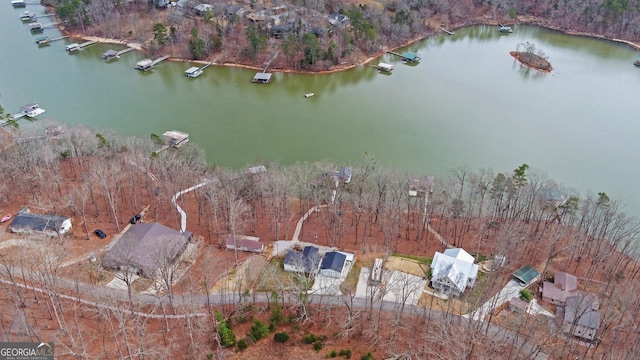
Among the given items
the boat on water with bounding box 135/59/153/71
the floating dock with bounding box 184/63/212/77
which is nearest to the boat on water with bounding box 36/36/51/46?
the boat on water with bounding box 135/59/153/71

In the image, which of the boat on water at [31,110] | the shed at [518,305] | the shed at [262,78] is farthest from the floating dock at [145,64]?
the shed at [518,305]

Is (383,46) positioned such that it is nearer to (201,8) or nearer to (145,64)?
(201,8)

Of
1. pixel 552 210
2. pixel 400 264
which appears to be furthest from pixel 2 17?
pixel 552 210

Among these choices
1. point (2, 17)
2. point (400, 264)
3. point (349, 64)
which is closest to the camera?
point (400, 264)

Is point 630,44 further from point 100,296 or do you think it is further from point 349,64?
point 100,296

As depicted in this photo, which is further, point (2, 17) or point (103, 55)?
point (2, 17)

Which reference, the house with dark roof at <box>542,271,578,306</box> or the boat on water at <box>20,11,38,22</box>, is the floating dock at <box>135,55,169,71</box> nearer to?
the boat on water at <box>20,11,38,22</box>

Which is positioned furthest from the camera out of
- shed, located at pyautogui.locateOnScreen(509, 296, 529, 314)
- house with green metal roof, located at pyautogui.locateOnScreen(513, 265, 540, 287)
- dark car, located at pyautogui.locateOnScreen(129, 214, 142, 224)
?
dark car, located at pyautogui.locateOnScreen(129, 214, 142, 224)

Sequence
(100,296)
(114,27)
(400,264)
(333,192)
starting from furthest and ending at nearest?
(114,27)
(333,192)
(400,264)
(100,296)
